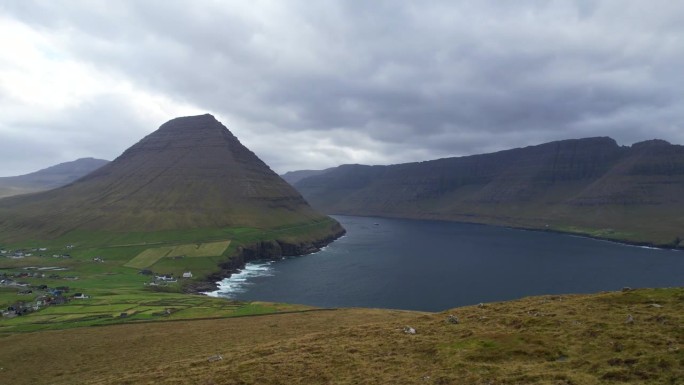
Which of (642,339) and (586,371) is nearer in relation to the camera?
(586,371)

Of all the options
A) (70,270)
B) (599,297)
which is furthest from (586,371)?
(70,270)

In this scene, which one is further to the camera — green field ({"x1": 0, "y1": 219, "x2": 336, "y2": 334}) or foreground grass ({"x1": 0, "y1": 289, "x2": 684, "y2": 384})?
green field ({"x1": 0, "y1": 219, "x2": 336, "y2": 334})

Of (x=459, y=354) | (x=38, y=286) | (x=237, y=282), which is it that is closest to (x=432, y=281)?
(x=237, y=282)

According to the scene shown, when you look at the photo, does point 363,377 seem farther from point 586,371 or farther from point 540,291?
point 540,291

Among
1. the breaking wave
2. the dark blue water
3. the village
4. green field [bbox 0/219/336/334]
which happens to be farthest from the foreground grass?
the breaking wave

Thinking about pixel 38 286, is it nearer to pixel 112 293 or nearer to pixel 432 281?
pixel 112 293

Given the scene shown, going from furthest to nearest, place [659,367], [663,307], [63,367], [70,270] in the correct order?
[70,270], [63,367], [663,307], [659,367]

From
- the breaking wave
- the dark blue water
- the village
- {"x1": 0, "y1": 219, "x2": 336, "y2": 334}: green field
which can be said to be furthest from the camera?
the breaking wave

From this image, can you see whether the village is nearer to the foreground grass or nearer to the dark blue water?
the dark blue water
